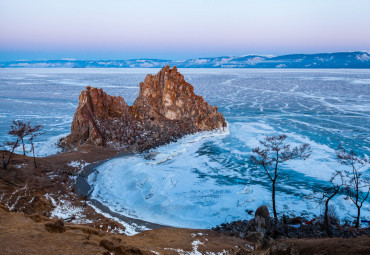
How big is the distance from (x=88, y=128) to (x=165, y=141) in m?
11.5

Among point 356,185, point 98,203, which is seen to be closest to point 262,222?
point 356,185

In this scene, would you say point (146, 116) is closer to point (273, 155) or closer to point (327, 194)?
point (273, 155)

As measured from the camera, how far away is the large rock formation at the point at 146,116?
39.2m

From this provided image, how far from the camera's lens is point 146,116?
4603 cm

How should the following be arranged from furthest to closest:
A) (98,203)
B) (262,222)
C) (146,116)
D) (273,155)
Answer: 1. (146,116)
2. (273,155)
3. (98,203)
4. (262,222)

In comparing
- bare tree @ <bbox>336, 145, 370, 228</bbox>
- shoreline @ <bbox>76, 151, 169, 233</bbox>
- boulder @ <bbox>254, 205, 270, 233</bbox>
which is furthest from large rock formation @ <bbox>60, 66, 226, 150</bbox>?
bare tree @ <bbox>336, 145, 370, 228</bbox>

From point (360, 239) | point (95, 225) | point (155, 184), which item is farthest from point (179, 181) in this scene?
point (360, 239)

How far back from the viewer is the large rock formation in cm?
3922

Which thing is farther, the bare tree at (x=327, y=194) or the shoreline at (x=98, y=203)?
the shoreline at (x=98, y=203)

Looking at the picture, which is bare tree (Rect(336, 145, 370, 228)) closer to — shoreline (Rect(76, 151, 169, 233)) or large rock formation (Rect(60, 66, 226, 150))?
shoreline (Rect(76, 151, 169, 233))

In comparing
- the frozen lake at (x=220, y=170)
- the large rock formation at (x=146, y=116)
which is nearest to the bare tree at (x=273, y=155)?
the frozen lake at (x=220, y=170)

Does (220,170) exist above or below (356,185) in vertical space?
below

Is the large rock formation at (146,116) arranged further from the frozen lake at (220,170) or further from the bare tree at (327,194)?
the bare tree at (327,194)

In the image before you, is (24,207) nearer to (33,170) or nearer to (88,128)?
(33,170)
